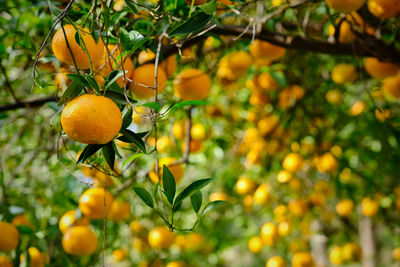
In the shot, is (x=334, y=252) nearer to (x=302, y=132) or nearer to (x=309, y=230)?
(x=309, y=230)

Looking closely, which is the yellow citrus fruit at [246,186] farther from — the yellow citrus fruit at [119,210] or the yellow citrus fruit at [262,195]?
the yellow citrus fruit at [119,210]

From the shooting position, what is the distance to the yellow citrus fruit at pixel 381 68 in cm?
117

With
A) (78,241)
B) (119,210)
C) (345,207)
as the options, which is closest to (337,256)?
(345,207)

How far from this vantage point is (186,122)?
1.55 meters

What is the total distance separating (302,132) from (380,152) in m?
0.37

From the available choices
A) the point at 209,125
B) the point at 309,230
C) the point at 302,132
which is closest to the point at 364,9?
the point at 302,132

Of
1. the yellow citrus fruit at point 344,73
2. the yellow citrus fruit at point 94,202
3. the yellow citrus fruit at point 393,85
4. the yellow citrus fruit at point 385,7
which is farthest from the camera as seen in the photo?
the yellow citrus fruit at point 344,73

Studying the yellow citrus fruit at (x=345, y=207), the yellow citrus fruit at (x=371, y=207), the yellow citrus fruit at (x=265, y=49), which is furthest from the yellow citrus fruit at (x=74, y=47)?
the yellow citrus fruit at (x=345, y=207)

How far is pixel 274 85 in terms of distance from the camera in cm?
163

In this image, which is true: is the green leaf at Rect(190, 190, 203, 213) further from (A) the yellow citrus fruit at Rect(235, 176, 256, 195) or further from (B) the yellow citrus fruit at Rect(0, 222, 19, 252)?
(A) the yellow citrus fruit at Rect(235, 176, 256, 195)

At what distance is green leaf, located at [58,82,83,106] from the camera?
58 cm

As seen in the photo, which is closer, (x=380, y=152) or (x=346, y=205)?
(x=380, y=152)

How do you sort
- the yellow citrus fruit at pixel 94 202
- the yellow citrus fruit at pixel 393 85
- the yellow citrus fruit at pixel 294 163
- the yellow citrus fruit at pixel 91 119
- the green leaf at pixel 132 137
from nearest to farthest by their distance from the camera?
the yellow citrus fruit at pixel 91 119
the green leaf at pixel 132 137
the yellow citrus fruit at pixel 94 202
the yellow citrus fruit at pixel 393 85
the yellow citrus fruit at pixel 294 163

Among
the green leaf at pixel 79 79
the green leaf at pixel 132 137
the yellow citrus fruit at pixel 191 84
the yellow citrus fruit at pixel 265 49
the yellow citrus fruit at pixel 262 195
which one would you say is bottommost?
the yellow citrus fruit at pixel 262 195
